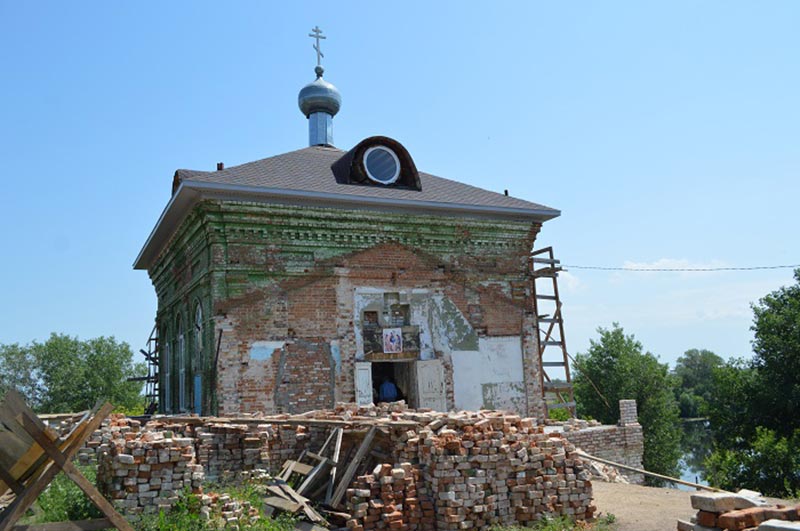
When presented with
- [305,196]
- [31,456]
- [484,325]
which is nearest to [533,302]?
[484,325]

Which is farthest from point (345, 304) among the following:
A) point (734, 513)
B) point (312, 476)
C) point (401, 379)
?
point (734, 513)

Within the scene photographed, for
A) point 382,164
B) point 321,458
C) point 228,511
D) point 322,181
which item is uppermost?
point 382,164

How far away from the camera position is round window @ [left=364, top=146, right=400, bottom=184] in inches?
663

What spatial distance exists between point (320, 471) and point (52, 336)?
138 ft

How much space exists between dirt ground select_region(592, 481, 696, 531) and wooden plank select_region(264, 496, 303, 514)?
453cm

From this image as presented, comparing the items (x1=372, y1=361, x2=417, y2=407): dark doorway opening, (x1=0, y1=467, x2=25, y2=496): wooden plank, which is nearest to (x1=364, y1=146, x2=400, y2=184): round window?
(x1=372, y1=361, x2=417, y2=407): dark doorway opening

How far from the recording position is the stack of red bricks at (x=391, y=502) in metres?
9.01

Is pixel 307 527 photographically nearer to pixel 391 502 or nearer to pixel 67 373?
pixel 391 502

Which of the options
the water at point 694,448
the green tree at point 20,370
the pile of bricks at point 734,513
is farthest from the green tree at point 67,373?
the pile of bricks at point 734,513

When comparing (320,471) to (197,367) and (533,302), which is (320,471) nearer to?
(197,367)

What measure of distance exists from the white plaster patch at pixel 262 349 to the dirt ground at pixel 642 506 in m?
7.01

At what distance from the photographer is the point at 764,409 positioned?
19531mm

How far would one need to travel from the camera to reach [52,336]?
45.8 m

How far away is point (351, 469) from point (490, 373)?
23.4 ft
